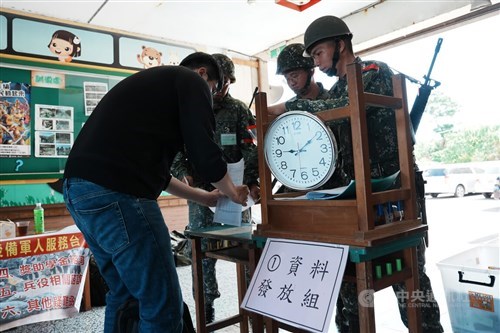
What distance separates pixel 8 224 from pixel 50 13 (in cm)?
208

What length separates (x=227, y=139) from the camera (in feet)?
6.25

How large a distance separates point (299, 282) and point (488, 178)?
15.7 feet

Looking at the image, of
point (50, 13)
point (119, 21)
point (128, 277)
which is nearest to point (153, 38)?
point (119, 21)

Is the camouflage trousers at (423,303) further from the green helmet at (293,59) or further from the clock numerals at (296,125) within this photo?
the green helmet at (293,59)

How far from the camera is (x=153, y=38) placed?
403 centimetres

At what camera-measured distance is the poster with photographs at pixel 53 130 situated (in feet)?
10.7

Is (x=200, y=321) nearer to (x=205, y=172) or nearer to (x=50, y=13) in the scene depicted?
(x=205, y=172)

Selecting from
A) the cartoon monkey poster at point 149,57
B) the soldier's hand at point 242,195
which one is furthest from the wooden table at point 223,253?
the cartoon monkey poster at point 149,57

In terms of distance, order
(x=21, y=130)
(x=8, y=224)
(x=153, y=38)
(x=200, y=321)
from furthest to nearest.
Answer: (x=153, y=38), (x=21, y=130), (x=8, y=224), (x=200, y=321)

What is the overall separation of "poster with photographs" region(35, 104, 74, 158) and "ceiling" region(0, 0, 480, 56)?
35.2 inches

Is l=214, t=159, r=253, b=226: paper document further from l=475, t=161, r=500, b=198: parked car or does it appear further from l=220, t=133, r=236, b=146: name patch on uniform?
l=475, t=161, r=500, b=198: parked car

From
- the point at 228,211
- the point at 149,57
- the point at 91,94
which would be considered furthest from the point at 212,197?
the point at 149,57

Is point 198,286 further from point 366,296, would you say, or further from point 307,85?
point 307,85

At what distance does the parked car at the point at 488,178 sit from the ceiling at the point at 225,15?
1822mm
